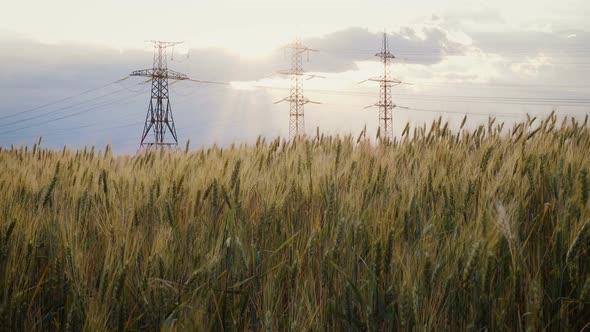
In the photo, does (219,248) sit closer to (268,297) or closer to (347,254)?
(268,297)

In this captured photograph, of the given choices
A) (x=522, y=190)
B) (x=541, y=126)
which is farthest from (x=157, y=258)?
(x=541, y=126)

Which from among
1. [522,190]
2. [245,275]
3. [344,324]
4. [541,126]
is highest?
[541,126]

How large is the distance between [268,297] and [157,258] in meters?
0.40

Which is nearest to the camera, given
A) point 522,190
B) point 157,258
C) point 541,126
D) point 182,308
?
point 182,308

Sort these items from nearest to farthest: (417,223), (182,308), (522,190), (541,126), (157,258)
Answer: (182,308), (157,258), (417,223), (522,190), (541,126)

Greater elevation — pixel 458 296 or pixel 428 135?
pixel 428 135

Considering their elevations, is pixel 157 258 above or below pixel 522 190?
below

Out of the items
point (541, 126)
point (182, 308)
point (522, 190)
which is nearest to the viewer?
point (182, 308)

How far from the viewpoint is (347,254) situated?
1.86 m

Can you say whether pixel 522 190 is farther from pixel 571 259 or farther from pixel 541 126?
pixel 541 126

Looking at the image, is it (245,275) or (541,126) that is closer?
(245,275)

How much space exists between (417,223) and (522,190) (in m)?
0.61

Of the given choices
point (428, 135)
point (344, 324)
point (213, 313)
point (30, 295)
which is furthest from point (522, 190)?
point (428, 135)

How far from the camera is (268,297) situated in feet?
5.48
